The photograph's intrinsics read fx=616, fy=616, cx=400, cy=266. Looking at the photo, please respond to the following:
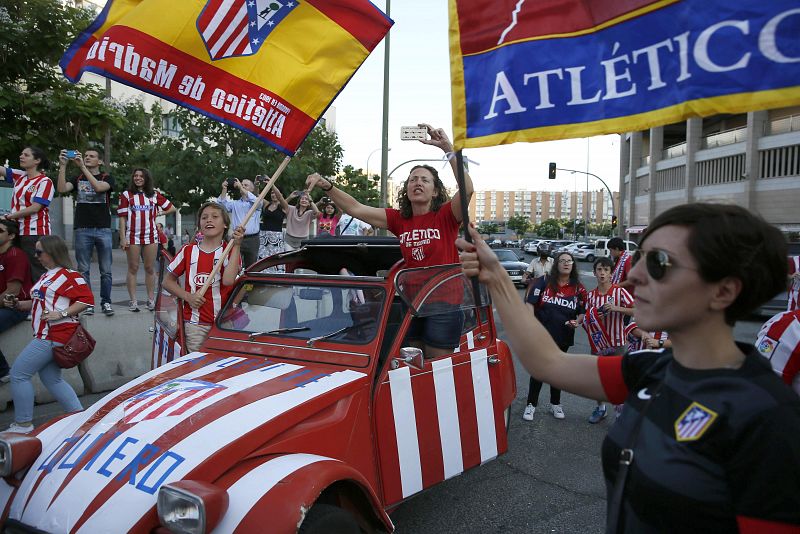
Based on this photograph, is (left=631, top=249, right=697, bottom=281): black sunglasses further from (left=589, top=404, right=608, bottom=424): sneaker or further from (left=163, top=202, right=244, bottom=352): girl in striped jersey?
(left=589, top=404, right=608, bottom=424): sneaker

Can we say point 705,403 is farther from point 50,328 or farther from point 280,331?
point 50,328

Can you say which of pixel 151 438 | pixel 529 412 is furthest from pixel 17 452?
pixel 529 412

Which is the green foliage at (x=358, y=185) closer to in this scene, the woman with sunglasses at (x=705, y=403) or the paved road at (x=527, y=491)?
the paved road at (x=527, y=491)

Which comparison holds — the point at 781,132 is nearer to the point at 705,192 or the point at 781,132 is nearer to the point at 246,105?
the point at 705,192

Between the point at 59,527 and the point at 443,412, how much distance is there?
Result: 2113mm

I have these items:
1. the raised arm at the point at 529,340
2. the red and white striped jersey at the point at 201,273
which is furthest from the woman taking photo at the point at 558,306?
the raised arm at the point at 529,340

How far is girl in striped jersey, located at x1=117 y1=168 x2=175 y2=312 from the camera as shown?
300 inches

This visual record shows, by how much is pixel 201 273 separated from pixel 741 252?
165 inches

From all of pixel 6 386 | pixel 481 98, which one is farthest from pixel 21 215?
pixel 481 98

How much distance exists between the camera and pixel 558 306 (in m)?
6.33

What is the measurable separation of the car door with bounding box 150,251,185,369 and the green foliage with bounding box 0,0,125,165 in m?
6.66

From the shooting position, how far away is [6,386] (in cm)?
604

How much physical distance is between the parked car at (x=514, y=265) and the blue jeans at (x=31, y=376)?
57.0 feet

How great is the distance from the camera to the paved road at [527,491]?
3.96 meters
